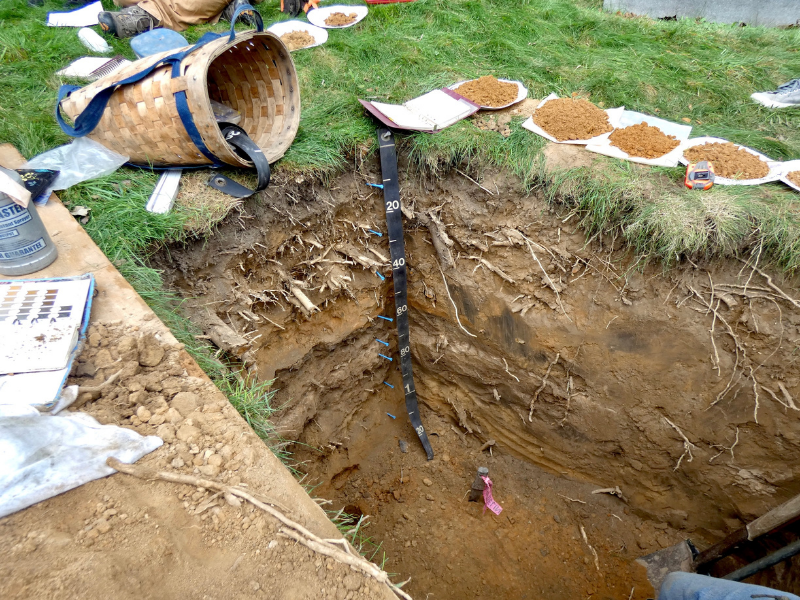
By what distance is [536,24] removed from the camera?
4.11 meters

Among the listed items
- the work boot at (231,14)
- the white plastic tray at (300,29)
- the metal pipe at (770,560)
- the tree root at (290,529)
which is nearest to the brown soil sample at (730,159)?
the metal pipe at (770,560)

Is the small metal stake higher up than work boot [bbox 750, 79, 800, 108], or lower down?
lower down

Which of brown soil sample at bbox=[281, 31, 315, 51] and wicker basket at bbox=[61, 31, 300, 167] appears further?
brown soil sample at bbox=[281, 31, 315, 51]

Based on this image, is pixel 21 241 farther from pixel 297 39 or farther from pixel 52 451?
pixel 297 39

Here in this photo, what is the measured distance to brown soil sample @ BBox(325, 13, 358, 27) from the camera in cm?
406

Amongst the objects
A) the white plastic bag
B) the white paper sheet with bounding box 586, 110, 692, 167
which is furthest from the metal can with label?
the white paper sheet with bounding box 586, 110, 692, 167

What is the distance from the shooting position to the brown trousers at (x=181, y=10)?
409 cm

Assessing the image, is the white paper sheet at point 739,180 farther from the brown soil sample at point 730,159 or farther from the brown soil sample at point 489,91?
→ the brown soil sample at point 489,91

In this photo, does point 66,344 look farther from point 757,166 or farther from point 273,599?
point 757,166

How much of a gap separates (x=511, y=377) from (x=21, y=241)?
2.92m

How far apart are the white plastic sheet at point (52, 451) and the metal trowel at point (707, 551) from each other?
3.02 metres

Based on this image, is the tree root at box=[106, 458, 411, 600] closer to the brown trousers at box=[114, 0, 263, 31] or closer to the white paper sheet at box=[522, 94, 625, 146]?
the white paper sheet at box=[522, 94, 625, 146]

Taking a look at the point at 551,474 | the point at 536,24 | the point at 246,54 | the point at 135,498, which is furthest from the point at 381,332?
the point at 536,24

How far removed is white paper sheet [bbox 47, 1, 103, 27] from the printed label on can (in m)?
3.36
